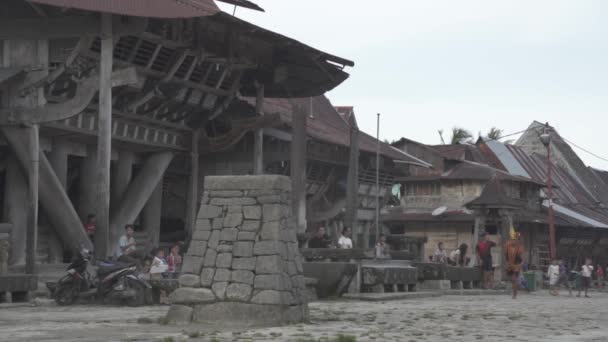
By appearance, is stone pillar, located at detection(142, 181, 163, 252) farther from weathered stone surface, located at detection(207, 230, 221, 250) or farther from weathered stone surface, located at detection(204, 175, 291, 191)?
weathered stone surface, located at detection(207, 230, 221, 250)

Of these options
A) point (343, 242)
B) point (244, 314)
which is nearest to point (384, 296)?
point (343, 242)

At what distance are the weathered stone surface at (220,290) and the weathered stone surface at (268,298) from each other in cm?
37

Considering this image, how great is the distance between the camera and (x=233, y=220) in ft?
41.9

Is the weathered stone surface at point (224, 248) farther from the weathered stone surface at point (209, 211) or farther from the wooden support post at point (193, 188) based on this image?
the wooden support post at point (193, 188)

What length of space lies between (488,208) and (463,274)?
5135 millimetres

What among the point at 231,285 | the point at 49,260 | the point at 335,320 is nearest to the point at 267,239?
the point at 231,285

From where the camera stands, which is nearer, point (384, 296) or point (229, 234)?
point (229, 234)

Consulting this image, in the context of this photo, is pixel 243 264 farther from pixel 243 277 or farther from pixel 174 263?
pixel 174 263

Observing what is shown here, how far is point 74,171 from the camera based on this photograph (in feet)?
89.5

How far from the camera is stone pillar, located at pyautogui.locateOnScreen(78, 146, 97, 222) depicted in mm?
24859

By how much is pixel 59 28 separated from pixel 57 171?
4422 mm

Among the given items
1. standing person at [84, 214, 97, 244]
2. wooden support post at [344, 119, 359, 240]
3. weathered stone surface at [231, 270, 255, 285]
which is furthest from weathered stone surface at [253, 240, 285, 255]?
wooden support post at [344, 119, 359, 240]

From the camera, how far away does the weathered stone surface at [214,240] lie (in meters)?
12.7

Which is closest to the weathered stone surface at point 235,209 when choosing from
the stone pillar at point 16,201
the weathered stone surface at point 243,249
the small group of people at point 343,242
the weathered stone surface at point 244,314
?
the weathered stone surface at point 243,249
